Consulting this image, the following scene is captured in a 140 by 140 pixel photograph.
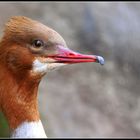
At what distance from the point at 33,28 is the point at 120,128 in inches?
211

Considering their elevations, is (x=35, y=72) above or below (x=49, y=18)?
above

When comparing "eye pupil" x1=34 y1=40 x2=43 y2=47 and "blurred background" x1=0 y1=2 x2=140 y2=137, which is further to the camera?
"blurred background" x1=0 y1=2 x2=140 y2=137

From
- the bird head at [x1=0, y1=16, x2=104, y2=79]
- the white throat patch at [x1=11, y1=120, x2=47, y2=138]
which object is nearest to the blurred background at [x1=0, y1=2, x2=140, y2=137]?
the white throat patch at [x1=11, y1=120, x2=47, y2=138]

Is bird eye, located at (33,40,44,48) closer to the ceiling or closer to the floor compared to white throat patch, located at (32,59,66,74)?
closer to the ceiling

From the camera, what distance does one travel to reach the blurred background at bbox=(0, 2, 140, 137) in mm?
8977

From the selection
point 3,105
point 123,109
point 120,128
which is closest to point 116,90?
point 123,109

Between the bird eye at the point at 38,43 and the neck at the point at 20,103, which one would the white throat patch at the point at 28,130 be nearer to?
the neck at the point at 20,103

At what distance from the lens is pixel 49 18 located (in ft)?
37.0

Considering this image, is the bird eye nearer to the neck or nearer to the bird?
the bird

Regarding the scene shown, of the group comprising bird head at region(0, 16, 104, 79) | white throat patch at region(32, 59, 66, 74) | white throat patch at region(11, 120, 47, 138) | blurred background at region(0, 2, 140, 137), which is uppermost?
bird head at region(0, 16, 104, 79)

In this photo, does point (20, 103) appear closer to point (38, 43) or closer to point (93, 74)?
point (38, 43)

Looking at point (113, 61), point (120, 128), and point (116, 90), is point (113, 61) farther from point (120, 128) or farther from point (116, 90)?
point (120, 128)

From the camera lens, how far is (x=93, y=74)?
1024 centimetres

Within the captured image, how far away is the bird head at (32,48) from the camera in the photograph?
390cm
